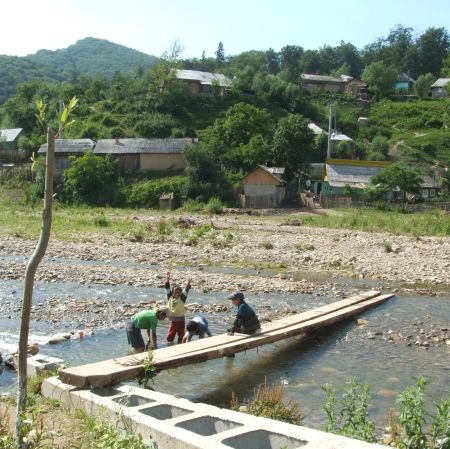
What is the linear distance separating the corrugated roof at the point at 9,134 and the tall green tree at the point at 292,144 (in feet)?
97.2

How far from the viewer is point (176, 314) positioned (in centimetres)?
1439

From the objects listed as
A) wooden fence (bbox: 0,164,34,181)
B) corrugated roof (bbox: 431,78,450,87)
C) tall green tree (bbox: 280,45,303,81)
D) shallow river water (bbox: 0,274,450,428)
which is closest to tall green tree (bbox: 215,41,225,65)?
tall green tree (bbox: 280,45,303,81)

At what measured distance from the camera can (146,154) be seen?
60.9 meters

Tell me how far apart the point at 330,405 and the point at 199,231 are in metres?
27.6

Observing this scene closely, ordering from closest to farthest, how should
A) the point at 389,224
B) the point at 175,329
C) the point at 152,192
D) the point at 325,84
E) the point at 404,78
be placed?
the point at 175,329 → the point at 389,224 → the point at 152,192 → the point at 325,84 → the point at 404,78

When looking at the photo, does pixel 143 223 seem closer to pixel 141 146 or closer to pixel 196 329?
pixel 141 146

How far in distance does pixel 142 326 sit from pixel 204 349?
5.09 feet

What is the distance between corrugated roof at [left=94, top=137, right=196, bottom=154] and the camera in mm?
60719

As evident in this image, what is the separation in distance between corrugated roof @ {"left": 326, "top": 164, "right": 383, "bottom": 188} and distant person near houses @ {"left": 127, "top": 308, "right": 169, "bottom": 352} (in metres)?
45.7

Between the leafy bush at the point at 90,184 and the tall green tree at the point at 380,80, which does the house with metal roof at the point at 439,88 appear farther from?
the leafy bush at the point at 90,184

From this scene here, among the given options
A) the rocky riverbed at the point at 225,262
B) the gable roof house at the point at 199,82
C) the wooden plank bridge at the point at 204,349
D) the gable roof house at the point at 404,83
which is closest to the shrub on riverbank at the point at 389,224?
the rocky riverbed at the point at 225,262

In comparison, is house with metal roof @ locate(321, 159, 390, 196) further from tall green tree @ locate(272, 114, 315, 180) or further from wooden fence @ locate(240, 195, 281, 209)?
wooden fence @ locate(240, 195, 281, 209)

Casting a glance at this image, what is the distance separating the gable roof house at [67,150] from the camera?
61.5 metres

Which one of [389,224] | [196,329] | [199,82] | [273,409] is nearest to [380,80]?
[199,82]
